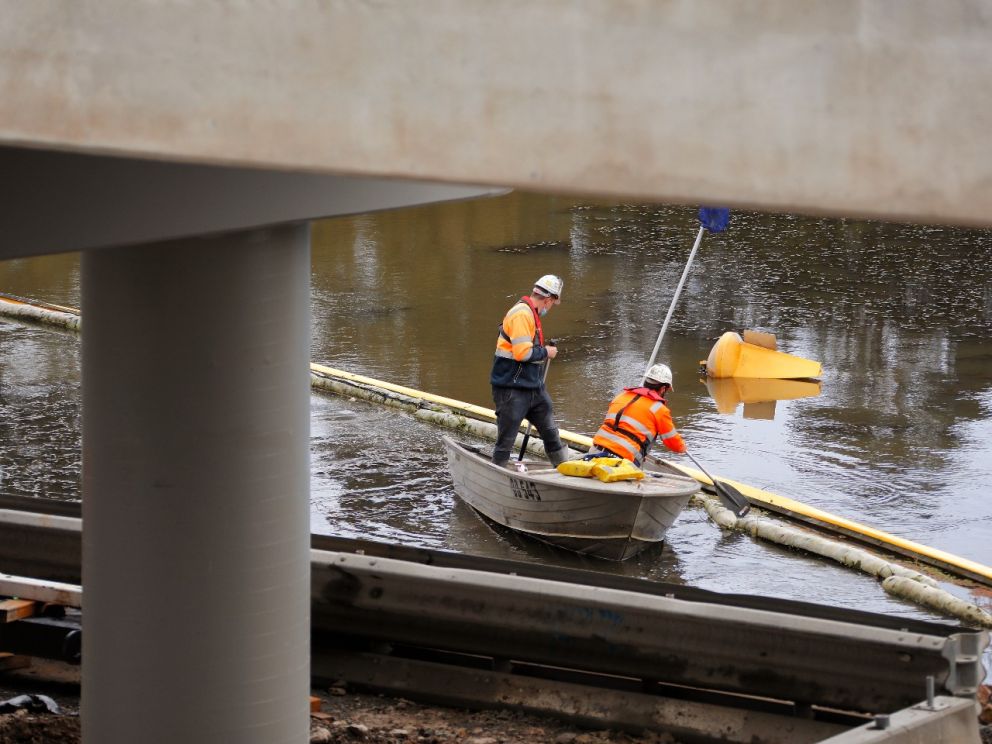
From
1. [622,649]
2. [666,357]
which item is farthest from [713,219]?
[622,649]

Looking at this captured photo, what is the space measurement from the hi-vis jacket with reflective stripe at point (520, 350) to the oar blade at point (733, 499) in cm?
161

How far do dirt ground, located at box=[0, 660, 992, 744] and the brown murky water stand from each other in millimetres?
2456

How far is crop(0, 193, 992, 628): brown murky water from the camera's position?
10.4 m

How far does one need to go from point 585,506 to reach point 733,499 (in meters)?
1.44

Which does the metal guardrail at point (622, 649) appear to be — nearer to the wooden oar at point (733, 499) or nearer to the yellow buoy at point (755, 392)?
the wooden oar at point (733, 499)

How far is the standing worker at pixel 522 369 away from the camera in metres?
10.2

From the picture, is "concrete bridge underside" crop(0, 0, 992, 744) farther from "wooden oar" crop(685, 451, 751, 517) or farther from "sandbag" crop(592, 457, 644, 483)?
"wooden oar" crop(685, 451, 751, 517)

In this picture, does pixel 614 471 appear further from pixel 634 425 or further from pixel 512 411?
pixel 512 411

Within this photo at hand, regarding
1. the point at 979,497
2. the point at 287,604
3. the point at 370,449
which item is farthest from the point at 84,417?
the point at 979,497

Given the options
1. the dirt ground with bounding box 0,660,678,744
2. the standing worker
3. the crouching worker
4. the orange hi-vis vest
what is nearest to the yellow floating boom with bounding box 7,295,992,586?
the crouching worker

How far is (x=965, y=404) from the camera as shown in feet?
45.6

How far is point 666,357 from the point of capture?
1568cm

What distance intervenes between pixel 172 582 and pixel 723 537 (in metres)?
5.87

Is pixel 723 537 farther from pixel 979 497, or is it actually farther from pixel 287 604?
pixel 287 604
